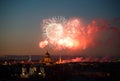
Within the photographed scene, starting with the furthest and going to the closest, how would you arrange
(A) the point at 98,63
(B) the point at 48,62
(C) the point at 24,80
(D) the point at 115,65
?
(A) the point at 98,63 → (B) the point at 48,62 → (D) the point at 115,65 → (C) the point at 24,80

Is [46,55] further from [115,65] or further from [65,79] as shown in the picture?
[65,79]

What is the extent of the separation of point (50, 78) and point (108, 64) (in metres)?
31.9

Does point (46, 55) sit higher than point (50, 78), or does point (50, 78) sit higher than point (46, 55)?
point (46, 55)

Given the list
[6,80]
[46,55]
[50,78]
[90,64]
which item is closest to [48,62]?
[46,55]

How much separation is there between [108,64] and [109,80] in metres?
29.9

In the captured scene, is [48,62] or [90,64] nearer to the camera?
[48,62]

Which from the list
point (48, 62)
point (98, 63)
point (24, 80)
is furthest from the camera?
point (98, 63)

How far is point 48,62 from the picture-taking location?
8250 cm

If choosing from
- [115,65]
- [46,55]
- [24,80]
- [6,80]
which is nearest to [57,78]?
[24,80]

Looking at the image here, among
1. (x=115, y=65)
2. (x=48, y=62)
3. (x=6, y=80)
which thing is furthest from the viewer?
(x=48, y=62)

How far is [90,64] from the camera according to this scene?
88.7 meters

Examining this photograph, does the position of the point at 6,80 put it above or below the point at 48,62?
below

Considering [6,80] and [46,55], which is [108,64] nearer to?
[46,55]

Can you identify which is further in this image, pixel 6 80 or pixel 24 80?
pixel 24 80
